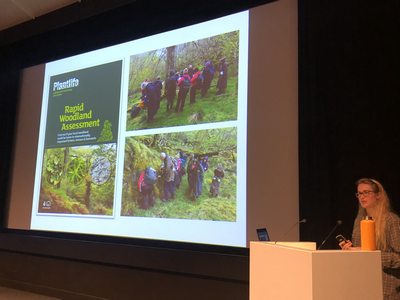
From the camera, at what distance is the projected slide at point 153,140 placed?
3.33m

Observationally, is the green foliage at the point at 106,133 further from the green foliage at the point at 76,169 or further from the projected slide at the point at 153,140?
the green foliage at the point at 76,169

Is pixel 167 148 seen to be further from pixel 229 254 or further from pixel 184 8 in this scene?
pixel 184 8

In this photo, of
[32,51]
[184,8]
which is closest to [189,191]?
[184,8]

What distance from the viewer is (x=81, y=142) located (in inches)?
174

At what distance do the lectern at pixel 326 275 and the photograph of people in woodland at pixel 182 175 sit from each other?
1.83m

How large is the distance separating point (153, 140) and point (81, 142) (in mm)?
1069

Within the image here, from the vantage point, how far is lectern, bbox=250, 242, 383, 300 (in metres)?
1.25

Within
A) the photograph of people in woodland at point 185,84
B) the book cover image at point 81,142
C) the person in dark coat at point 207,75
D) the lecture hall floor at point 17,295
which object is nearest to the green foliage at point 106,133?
the book cover image at point 81,142

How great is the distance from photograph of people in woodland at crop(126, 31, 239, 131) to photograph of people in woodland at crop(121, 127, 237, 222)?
0.16 meters

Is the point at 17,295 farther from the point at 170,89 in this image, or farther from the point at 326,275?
the point at 326,275

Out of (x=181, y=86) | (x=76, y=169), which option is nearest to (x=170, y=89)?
(x=181, y=86)

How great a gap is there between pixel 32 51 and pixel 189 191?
3197 millimetres

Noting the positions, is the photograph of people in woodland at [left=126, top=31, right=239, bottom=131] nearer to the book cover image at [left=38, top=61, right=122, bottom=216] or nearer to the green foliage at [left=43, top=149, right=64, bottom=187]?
the book cover image at [left=38, top=61, right=122, bottom=216]

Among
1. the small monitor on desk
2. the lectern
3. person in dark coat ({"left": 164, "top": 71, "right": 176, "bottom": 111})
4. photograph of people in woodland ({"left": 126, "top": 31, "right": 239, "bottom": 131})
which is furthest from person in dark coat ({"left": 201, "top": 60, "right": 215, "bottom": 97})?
the lectern
